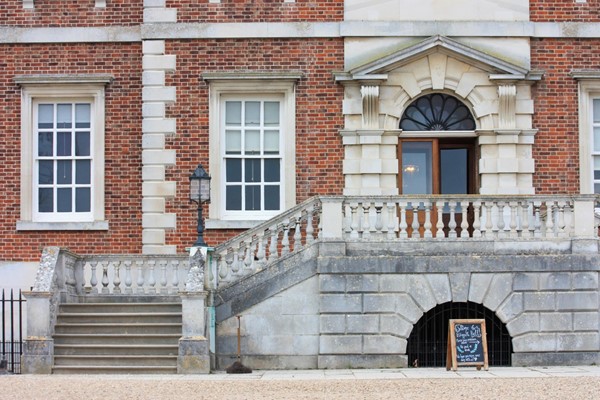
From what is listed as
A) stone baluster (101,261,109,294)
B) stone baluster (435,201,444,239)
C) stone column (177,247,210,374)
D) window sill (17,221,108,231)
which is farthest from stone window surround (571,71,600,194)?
window sill (17,221,108,231)

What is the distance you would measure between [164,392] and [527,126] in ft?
31.7

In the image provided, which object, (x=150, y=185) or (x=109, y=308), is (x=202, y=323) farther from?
(x=150, y=185)

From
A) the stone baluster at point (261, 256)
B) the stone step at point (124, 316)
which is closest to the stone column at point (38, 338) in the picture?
the stone step at point (124, 316)

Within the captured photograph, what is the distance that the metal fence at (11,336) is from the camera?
1966cm

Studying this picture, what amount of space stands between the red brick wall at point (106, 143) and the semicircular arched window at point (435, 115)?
5.19 metres

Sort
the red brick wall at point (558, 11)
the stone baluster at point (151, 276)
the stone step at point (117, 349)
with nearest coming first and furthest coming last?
the stone step at point (117, 349) → the stone baluster at point (151, 276) → the red brick wall at point (558, 11)

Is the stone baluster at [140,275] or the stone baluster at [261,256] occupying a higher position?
the stone baluster at [261,256]

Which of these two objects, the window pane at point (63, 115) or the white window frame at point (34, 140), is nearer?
the white window frame at point (34, 140)

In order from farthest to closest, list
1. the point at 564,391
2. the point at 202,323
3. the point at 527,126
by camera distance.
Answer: the point at 527,126
the point at 202,323
the point at 564,391

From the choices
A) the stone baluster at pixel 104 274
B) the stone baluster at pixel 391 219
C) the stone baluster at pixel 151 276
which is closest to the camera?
the stone baluster at pixel 391 219

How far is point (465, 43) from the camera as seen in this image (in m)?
22.7

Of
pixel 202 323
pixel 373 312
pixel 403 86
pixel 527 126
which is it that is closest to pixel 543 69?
pixel 527 126

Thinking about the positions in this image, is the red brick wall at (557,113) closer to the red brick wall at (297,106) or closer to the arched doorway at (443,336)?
the arched doorway at (443,336)

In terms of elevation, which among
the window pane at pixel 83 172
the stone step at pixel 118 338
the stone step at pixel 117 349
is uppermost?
the window pane at pixel 83 172
